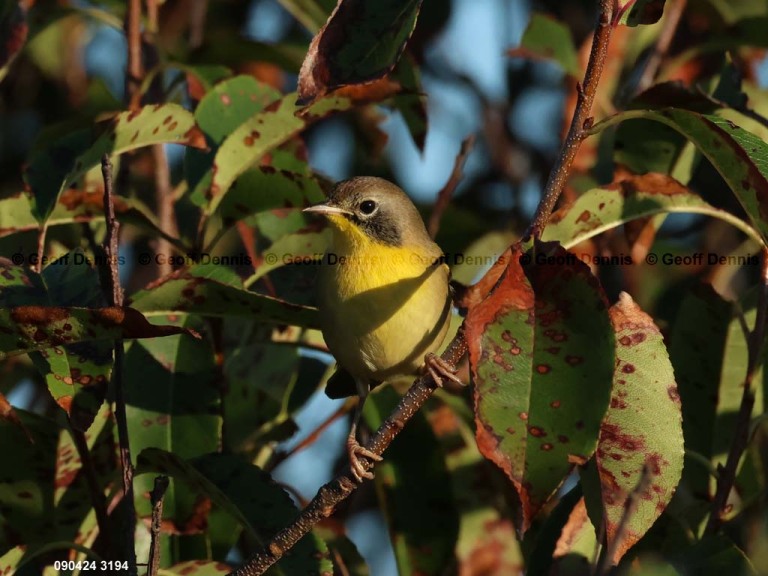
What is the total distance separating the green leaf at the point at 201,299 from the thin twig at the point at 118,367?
0.85ft

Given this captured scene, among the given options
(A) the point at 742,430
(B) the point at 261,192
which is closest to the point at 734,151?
(A) the point at 742,430

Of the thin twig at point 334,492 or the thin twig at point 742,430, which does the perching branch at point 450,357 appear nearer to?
the thin twig at point 334,492

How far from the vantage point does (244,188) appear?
130 inches

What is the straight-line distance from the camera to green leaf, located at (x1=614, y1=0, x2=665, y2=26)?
2.09 m

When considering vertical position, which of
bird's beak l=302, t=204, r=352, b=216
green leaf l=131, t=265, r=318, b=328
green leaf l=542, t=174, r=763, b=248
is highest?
green leaf l=542, t=174, r=763, b=248

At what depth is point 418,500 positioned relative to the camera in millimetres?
3504

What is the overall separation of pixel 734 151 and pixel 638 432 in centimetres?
59

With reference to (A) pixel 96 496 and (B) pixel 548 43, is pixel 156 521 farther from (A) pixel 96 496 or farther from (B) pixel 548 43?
(B) pixel 548 43

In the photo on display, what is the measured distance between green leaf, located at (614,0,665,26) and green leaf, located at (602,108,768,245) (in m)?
0.20

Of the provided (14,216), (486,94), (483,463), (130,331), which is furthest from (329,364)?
(486,94)

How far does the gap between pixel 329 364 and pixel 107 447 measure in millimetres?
1073

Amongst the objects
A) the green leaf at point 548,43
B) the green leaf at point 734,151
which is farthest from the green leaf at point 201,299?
the green leaf at point 548,43

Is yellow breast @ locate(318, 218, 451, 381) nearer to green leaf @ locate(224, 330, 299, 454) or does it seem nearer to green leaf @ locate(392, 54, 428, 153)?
green leaf @ locate(224, 330, 299, 454)

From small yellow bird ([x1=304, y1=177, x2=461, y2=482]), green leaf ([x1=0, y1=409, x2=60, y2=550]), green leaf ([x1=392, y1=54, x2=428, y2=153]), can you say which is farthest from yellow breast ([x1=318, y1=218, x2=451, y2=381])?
green leaf ([x1=0, y1=409, x2=60, y2=550])
